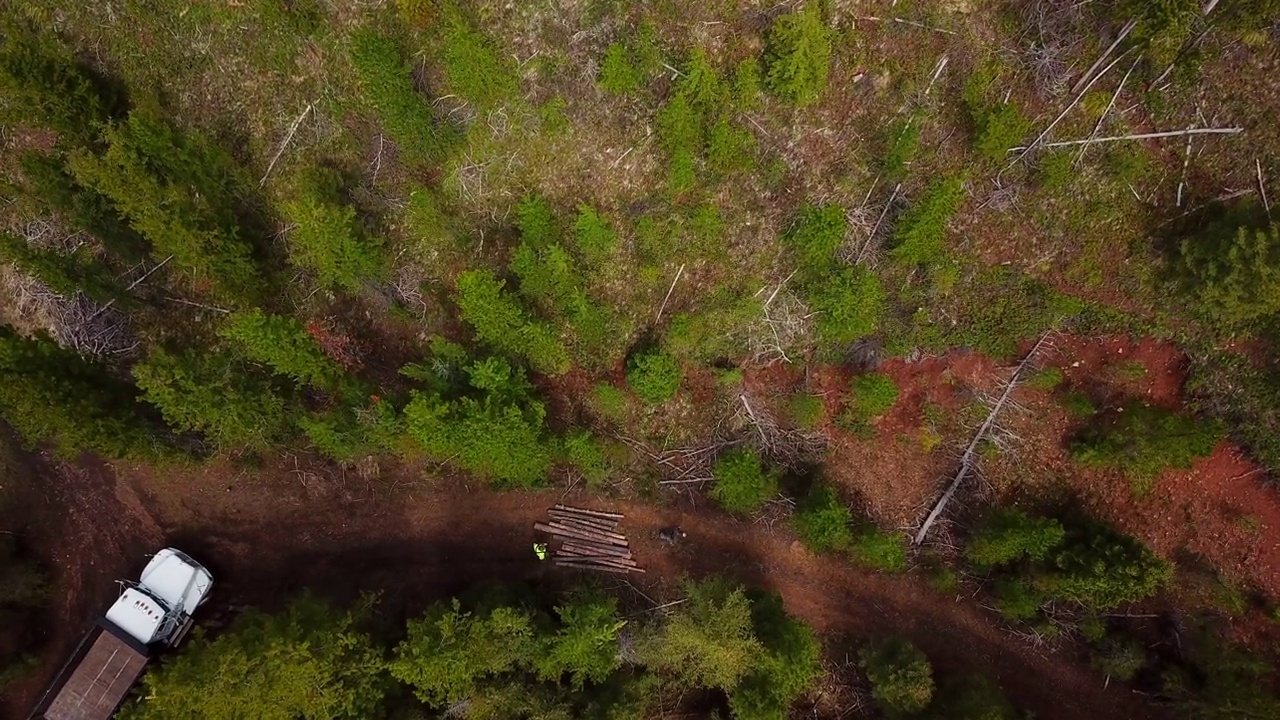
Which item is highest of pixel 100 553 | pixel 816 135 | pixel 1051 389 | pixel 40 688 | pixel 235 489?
pixel 816 135

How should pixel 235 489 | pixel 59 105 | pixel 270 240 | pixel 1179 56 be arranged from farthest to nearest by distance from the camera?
pixel 235 489 → pixel 270 240 → pixel 59 105 → pixel 1179 56

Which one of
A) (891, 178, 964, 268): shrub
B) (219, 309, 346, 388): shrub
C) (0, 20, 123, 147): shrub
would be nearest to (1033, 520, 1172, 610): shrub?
(891, 178, 964, 268): shrub

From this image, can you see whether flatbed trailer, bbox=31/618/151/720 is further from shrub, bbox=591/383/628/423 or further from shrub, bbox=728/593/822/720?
shrub, bbox=728/593/822/720

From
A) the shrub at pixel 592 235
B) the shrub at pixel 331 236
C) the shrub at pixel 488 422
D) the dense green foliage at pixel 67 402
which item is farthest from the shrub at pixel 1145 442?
the dense green foliage at pixel 67 402

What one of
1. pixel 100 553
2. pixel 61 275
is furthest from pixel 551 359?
pixel 100 553

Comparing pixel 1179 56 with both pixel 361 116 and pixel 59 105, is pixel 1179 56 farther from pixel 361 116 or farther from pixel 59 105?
pixel 59 105

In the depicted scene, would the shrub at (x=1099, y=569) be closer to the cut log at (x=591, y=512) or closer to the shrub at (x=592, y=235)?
the cut log at (x=591, y=512)
